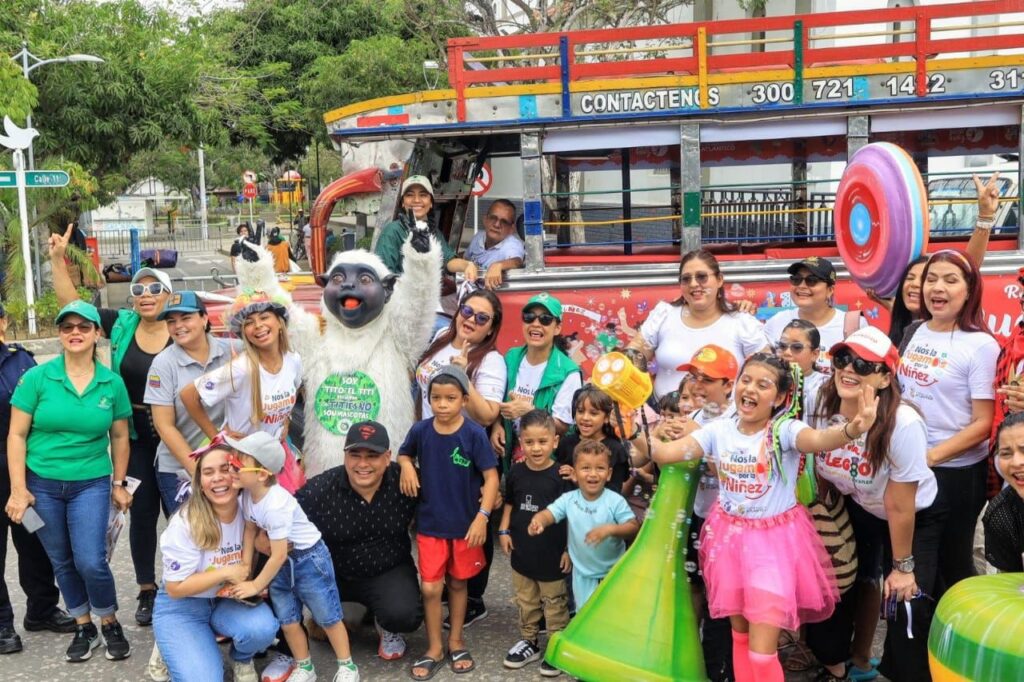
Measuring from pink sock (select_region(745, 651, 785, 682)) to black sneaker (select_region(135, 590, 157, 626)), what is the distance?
9.78ft

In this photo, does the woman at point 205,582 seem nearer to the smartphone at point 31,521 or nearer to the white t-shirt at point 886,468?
the smartphone at point 31,521

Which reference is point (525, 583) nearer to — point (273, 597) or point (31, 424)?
point (273, 597)

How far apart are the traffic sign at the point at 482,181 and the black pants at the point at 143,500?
2.96 m

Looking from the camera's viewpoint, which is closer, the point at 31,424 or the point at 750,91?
the point at 31,424

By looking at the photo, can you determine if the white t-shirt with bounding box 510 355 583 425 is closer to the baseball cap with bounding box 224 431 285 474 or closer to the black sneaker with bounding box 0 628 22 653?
the baseball cap with bounding box 224 431 285 474

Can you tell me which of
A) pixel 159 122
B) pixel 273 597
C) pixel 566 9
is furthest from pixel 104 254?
pixel 273 597

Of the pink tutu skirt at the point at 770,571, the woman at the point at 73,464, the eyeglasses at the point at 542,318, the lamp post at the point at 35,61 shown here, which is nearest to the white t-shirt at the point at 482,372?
the eyeglasses at the point at 542,318

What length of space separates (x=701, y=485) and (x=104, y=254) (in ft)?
→ 91.0

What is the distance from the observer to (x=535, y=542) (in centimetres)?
456

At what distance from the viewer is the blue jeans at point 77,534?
4.71 metres

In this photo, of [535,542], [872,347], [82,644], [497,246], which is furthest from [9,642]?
[872,347]

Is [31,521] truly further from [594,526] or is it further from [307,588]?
[594,526]

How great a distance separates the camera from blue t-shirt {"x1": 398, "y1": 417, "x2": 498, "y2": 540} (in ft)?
15.2

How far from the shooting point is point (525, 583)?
464 centimetres
